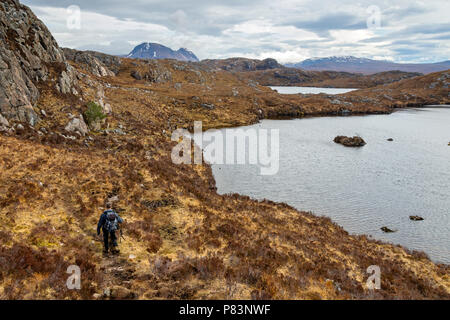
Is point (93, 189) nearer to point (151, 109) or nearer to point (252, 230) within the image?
point (252, 230)

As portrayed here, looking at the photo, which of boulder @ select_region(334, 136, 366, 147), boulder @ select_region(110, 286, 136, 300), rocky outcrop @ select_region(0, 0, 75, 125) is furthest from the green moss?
boulder @ select_region(334, 136, 366, 147)

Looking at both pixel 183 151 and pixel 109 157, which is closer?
pixel 109 157

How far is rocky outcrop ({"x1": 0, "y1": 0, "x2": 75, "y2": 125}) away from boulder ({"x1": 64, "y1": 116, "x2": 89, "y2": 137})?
360 cm

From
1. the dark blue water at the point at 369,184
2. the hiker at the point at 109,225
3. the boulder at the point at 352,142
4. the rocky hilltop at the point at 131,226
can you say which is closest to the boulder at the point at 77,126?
the rocky hilltop at the point at 131,226

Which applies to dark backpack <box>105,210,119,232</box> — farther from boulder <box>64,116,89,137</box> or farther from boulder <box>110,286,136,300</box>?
boulder <box>64,116,89,137</box>

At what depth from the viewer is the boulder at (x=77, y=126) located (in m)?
34.1

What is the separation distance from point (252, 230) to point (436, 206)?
2218 cm

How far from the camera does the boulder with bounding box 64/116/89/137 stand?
3410 centimetres

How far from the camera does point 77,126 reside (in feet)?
115

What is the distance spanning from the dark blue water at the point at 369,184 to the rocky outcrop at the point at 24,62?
2471 centimetres

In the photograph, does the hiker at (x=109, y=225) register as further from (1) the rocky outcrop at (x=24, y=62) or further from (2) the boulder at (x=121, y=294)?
(1) the rocky outcrop at (x=24, y=62)

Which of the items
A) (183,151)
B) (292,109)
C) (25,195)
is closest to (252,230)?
(25,195)

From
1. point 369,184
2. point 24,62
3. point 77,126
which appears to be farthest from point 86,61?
point 369,184
